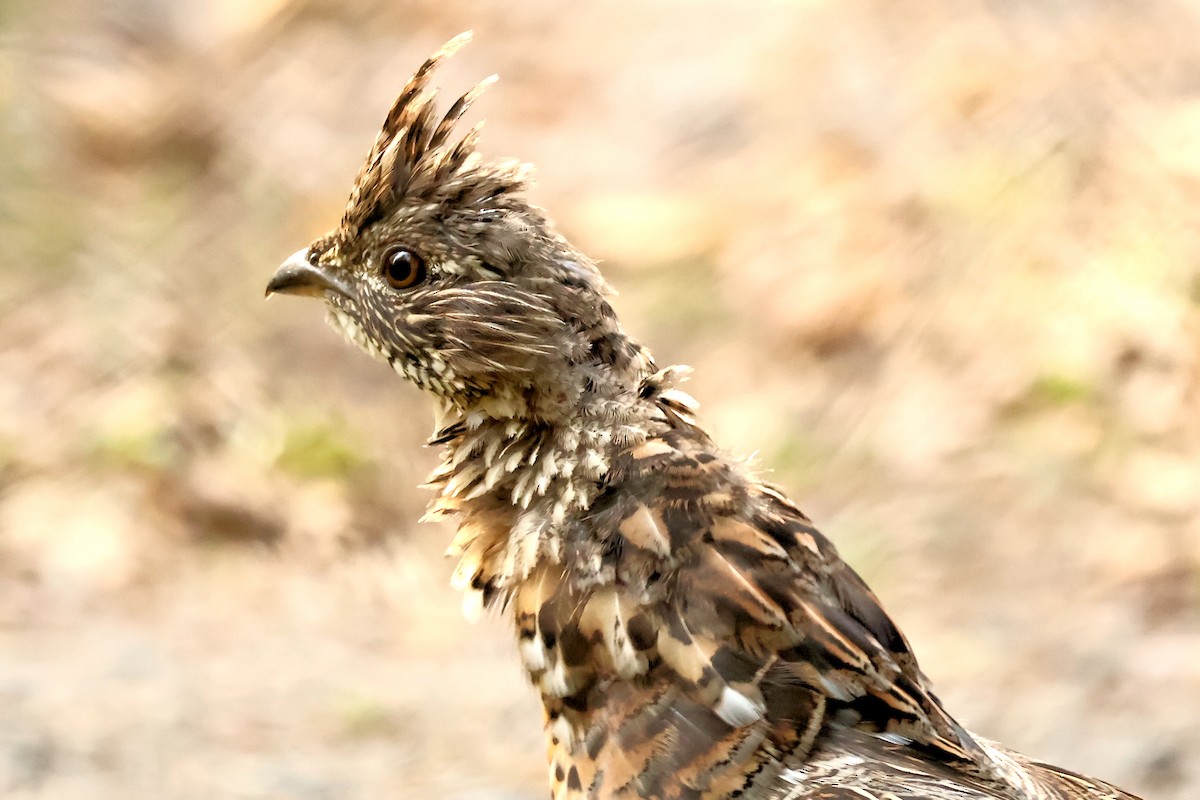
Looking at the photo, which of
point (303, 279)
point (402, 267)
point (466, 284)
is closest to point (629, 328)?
point (303, 279)

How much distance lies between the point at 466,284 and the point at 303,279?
70 cm

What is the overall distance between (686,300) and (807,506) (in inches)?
95.8

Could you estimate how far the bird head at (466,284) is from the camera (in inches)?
131

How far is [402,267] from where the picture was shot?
3.62 metres

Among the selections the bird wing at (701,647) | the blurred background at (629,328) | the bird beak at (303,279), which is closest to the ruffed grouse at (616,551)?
the bird wing at (701,647)

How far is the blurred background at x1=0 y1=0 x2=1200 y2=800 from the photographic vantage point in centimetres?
666

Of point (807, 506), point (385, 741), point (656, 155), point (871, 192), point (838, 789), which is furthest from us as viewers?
point (656, 155)

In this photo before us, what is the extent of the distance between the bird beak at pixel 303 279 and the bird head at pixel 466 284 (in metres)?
0.06

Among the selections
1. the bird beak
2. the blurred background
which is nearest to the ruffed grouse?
the bird beak

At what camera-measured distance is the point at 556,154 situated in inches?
418

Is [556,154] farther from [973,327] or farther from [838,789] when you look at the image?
[838,789]

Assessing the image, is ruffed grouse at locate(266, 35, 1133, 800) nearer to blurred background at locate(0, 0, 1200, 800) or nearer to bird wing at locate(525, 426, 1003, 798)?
bird wing at locate(525, 426, 1003, 798)

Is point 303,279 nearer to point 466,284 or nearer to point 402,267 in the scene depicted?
point 402,267

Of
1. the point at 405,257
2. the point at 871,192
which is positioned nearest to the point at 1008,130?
the point at 871,192
